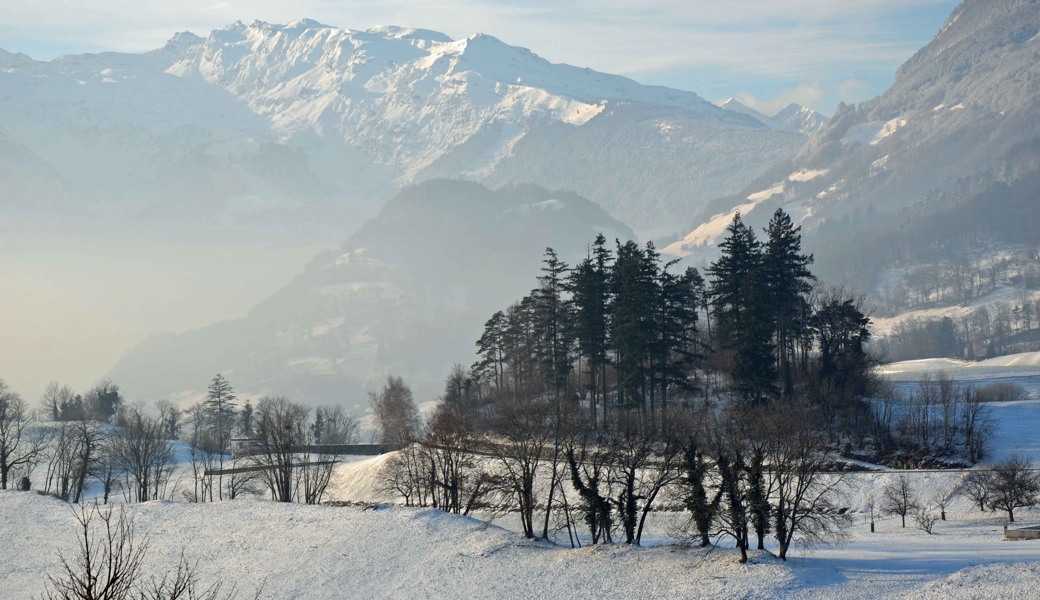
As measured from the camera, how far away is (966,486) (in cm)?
6331

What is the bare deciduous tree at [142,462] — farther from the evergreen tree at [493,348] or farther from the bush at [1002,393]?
the bush at [1002,393]

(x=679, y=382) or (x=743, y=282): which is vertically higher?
(x=743, y=282)

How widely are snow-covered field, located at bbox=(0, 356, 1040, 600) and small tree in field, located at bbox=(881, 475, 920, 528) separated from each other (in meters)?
0.65

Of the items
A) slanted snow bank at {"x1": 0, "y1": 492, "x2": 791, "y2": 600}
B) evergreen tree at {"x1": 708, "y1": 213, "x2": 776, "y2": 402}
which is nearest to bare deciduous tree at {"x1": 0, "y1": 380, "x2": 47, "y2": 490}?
slanted snow bank at {"x1": 0, "y1": 492, "x2": 791, "y2": 600}

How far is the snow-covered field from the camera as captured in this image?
45125mm

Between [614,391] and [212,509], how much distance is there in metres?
35.1

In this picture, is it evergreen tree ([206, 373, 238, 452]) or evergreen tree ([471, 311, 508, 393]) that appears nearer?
evergreen tree ([471, 311, 508, 393])

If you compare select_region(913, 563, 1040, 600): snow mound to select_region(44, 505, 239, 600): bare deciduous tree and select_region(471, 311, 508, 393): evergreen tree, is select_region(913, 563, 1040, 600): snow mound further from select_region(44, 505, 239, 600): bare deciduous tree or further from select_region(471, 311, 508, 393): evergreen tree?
select_region(471, 311, 508, 393): evergreen tree

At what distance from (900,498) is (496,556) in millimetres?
25697

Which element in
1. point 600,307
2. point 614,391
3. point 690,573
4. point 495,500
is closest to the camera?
point 690,573

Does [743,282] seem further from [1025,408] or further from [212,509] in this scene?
[212,509]

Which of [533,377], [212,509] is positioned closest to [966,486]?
[533,377]

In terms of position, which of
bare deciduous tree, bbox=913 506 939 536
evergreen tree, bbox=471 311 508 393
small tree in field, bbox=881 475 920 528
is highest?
evergreen tree, bbox=471 311 508 393

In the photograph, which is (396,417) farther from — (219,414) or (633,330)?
(219,414)
